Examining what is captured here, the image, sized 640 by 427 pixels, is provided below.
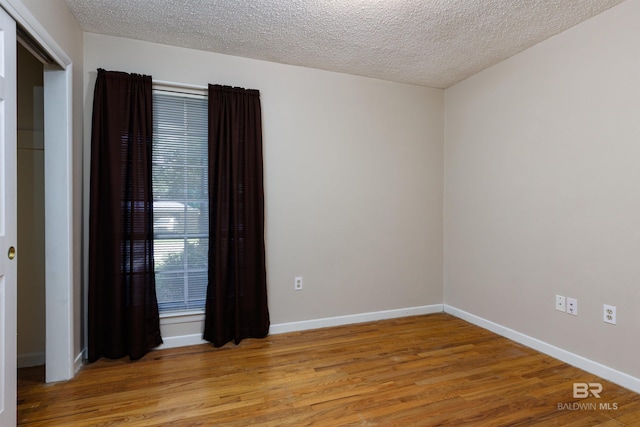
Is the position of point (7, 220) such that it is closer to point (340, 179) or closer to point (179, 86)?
point (179, 86)

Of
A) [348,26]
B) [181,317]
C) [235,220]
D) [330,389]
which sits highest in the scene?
[348,26]

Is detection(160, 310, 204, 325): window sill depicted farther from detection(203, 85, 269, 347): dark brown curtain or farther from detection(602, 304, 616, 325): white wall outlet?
detection(602, 304, 616, 325): white wall outlet

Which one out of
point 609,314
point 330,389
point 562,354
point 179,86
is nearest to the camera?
point 330,389

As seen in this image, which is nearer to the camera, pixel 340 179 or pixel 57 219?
pixel 57 219

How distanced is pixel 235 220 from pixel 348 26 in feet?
5.85

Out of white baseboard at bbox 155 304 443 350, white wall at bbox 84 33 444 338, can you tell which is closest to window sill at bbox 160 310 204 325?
white baseboard at bbox 155 304 443 350

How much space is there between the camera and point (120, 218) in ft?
8.51

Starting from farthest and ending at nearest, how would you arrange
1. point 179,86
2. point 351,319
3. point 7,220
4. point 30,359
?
point 351,319
point 179,86
point 30,359
point 7,220

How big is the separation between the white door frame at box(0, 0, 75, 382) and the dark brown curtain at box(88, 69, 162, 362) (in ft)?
0.91

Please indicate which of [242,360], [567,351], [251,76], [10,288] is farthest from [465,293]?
[10,288]

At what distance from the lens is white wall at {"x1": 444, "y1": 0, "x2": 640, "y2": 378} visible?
2.23 metres

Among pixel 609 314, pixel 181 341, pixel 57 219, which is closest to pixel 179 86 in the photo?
pixel 57 219

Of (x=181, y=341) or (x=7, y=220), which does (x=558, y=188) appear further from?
(x=7, y=220)

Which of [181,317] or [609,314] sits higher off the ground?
[609,314]
